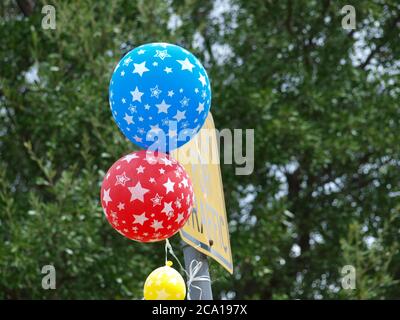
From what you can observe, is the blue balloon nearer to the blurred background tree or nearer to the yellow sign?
the yellow sign

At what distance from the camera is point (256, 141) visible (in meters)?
6.86

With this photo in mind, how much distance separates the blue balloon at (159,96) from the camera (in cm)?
307

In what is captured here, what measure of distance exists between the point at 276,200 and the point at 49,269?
199 cm

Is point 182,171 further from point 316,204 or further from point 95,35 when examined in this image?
point 316,204

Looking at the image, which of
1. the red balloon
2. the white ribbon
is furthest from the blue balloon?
the white ribbon

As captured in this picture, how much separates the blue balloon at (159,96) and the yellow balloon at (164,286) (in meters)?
0.55

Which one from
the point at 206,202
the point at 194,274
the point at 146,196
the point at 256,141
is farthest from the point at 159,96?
the point at 256,141

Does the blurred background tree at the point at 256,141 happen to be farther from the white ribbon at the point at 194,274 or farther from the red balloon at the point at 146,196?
the red balloon at the point at 146,196

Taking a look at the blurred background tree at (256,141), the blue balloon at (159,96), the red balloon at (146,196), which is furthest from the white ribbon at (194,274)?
the blurred background tree at (256,141)

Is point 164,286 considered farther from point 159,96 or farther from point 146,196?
point 159,96

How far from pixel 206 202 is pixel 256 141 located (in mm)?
3491

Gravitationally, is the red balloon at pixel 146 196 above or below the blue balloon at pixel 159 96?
below

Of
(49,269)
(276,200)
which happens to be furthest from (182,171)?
(276,200)

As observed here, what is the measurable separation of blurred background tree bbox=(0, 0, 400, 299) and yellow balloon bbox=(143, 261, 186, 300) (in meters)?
2.70
